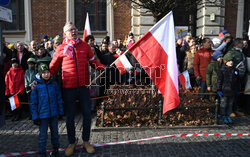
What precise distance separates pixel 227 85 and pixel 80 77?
3.88 meters

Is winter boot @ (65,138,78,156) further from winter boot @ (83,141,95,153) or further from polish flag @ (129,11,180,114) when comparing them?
polish flag @ (129,11,180,114)

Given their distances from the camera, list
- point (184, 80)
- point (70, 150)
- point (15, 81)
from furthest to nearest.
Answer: point (15, 81)
point (184, 80)
point (70, 150)

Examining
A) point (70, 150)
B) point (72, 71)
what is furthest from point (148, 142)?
point (72, 71)

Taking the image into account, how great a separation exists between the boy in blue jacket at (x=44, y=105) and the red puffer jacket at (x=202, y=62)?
4419 mm

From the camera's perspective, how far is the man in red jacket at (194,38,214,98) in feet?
23.3

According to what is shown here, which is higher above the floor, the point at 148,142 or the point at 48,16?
the point at 48,16

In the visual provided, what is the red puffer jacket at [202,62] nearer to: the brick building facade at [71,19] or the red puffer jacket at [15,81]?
the red puffer jacket at [15,81]

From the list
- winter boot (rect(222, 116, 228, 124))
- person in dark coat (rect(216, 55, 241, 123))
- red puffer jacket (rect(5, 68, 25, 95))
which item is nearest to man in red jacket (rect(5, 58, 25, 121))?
red puffer jacket (rect(5, 68, 25, 95))

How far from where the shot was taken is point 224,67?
621 centimetres

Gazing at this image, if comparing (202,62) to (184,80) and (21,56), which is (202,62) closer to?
(184,80)

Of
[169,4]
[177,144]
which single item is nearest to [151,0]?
[169,4]

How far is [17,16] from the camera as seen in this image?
14.5 metres

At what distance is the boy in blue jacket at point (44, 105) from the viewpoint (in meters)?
4.02

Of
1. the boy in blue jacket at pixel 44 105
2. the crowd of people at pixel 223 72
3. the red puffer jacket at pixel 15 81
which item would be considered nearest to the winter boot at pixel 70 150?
the boy in blue jacket at pixel 44 105
